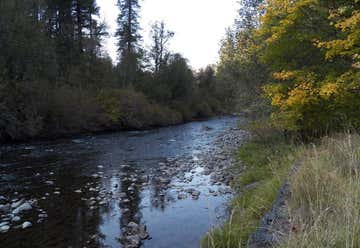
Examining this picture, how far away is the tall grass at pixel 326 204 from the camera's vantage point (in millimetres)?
2016

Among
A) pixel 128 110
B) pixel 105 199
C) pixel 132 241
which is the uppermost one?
pixel 128 110

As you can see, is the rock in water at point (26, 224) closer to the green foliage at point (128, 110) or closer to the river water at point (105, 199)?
the river water at point (105, 199)

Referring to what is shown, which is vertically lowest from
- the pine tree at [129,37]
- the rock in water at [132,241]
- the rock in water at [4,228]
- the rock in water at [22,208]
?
the rock in water at [132,241]

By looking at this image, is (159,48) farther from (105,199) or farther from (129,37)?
(105,199)

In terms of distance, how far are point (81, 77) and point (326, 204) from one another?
89.2 ft

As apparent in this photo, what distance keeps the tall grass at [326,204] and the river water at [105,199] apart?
1791 mm

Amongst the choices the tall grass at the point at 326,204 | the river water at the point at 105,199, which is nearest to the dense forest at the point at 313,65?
the tall grass at the point at 326,204

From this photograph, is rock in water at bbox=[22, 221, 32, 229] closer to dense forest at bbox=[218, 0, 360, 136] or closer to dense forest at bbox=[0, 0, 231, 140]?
dense forest at bbox=[218, 0, 360, 136]

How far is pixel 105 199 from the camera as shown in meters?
7.08

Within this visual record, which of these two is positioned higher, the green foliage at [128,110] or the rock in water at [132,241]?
the green foliage at [128,110]

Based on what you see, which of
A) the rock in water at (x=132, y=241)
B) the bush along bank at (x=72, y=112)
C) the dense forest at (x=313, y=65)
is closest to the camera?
the rock in water at (x=132, y=241)

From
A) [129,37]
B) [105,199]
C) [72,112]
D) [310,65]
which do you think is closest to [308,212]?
[105,199]

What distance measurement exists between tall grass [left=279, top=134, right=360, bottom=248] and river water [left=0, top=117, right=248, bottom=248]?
179cm

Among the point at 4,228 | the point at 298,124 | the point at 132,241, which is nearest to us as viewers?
the point at 132,241
